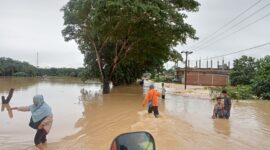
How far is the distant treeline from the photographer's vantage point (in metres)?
99.6

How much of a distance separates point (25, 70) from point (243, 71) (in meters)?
74.1

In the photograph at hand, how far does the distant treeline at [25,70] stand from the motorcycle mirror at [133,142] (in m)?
93.5

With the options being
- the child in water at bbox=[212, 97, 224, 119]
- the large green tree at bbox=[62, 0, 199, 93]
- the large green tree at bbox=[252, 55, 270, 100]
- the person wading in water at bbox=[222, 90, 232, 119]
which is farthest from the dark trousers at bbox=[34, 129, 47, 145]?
the large green tree at bbox=[252, 55, 270, 100]

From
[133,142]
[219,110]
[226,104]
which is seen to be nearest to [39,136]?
[133,142]

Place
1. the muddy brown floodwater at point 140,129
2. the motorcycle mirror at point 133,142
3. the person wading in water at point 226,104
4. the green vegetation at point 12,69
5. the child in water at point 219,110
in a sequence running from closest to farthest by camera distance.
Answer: the motorcycle mirror at point 133,142, the muddy brown floodwater at point 140,129, the person wading in water at point 226,104, the child in water at point 219,110, the green vegetation at point 12,69

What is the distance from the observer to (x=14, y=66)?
102875mm

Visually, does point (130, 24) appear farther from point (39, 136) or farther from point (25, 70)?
point (25, 70)

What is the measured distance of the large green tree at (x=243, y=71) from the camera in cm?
5081

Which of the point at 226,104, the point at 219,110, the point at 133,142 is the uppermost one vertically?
the point at 133,142

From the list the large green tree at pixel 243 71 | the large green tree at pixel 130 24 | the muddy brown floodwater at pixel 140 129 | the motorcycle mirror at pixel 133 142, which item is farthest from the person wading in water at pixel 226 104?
the large green tree at pixel 243 71

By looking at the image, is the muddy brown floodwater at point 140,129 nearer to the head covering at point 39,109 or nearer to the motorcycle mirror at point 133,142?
the head covering at point 39,109

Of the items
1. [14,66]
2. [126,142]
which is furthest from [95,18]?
[14,66]

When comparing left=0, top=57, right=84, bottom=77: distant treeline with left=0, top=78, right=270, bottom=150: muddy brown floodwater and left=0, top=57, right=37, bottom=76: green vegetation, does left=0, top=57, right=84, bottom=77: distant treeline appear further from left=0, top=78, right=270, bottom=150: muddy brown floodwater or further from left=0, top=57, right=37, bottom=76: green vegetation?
left=0, top=78, right=270, bottom=150: muddy brown floodwater

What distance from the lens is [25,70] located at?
106062 mm
